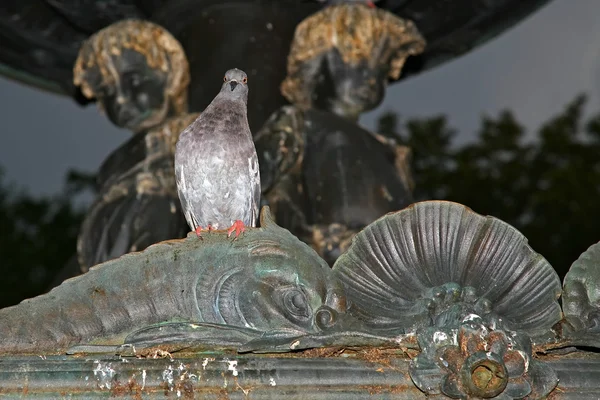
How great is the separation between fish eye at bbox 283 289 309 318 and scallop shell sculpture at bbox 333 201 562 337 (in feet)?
0.49

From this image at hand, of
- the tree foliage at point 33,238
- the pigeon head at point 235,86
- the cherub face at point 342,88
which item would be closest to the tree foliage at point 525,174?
the tree foliage at point 33,238

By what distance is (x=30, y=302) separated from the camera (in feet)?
12.8

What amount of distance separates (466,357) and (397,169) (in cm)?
292

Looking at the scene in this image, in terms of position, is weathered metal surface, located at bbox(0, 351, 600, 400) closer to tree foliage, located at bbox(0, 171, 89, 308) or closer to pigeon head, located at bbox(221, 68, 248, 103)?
pigeon head, located at bbox(221, 68, 248, 103)

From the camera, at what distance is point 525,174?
19250 mm

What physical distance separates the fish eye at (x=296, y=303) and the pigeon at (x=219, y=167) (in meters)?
0.92

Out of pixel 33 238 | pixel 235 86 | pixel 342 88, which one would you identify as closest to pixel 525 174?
pixel 33 238

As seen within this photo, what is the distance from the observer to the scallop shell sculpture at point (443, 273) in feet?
12.9

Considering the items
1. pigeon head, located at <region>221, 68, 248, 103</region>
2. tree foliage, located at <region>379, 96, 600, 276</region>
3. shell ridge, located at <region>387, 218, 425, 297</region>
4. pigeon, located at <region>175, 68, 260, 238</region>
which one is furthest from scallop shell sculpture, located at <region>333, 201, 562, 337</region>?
tree foliage, located at <region>379, 96, 600, 276</region>

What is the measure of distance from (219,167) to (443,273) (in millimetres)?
1201

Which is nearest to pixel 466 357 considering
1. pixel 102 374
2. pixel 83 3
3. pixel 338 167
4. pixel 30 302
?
pixel 102 374

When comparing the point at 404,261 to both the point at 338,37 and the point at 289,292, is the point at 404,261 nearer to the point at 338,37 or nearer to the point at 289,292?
the point at 289,292

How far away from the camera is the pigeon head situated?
5180 mm

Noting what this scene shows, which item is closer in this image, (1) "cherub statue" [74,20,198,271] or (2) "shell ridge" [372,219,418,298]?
(2) "shell ridge" [372,219,418,298]
